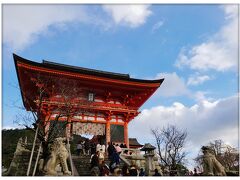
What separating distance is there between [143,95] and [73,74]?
22.3ft

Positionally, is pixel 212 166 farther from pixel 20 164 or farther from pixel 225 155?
pixel 225 155

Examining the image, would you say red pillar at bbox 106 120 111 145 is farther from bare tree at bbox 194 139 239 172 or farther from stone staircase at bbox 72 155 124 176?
bare tree at bbox 194 139 239 172

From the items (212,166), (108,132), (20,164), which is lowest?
(212,166)

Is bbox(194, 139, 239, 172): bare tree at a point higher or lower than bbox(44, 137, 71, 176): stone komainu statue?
higher

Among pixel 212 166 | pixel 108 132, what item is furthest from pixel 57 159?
pixel 108 132

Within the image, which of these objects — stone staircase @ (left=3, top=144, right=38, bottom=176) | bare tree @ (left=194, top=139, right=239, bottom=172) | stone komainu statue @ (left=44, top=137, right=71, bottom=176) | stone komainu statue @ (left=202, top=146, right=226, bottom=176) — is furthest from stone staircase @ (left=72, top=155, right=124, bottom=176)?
bare tree @ (left=194, top=139, right=239, bottom=172)

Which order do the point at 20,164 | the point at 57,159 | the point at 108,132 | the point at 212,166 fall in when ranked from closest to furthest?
the point at 57,159
the point at 212,166
the point at 20,164
the point at 108,132

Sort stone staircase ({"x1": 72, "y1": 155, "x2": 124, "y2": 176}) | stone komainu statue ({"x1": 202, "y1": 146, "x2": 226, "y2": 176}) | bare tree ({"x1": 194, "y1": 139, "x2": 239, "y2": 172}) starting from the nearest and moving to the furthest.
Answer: stone komainu statue ({"x1": 202, "y1": 146, "x2": 226, "y2": 176}), stone staircase ({"x1": 72, "y1": 155, "x2": 124, "y2": 176}), bare tree ({"x1": 194, "y1": 139, "x2": 239, "y2": 172})

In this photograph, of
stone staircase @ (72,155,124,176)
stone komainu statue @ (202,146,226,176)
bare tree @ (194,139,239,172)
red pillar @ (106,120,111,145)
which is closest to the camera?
stone komainu statue @ (202,146,226,176)

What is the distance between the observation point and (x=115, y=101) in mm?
22578

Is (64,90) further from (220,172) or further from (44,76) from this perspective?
(220,172)

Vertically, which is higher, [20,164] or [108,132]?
[108,132]

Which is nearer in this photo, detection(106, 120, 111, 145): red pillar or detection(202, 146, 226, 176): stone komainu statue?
detection(202, 146, 226, 176): stone komainu statue

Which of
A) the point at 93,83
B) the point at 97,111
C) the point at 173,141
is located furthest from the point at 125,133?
the point at 173,141
